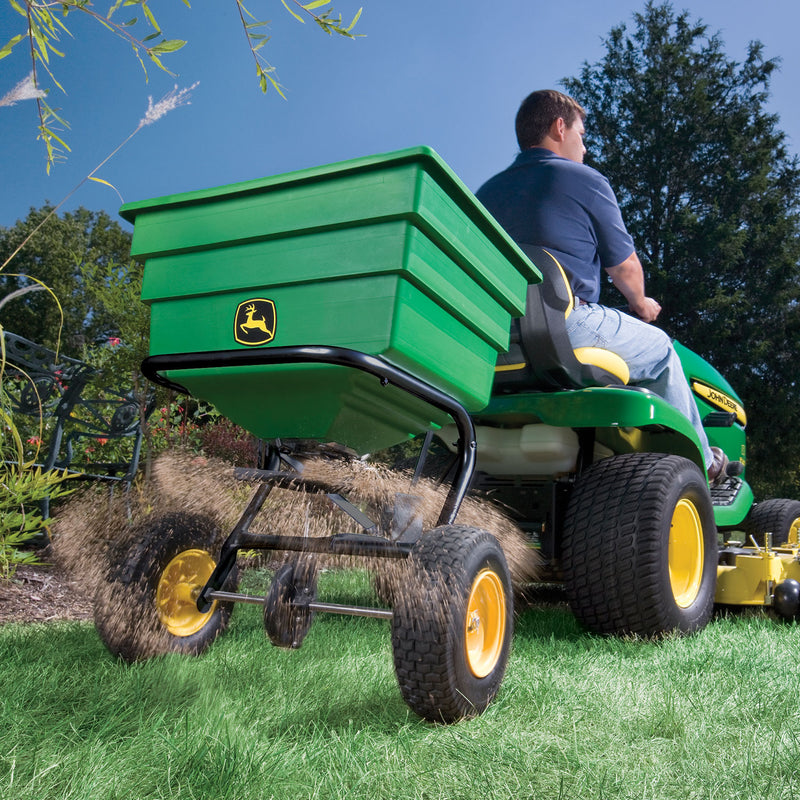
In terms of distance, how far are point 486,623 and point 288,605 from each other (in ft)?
1.63

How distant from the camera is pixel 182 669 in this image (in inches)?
79.4

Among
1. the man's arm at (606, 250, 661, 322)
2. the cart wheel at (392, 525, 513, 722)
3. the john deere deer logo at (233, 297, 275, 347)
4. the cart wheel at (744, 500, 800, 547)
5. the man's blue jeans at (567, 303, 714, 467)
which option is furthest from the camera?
the cart wheel at (744, 500, 800, 547)

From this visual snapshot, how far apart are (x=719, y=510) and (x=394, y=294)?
89.0 inches

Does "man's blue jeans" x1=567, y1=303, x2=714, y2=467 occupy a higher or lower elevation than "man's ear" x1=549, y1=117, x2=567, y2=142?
lower

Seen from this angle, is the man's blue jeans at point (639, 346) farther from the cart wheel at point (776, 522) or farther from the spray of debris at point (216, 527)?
the cart wheel at point (776, 522)

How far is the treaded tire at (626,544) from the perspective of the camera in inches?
95.0

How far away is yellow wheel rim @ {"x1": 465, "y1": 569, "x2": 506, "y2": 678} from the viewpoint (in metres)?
1.82

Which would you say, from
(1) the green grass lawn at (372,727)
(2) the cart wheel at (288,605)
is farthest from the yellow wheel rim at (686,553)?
(2) the cart wheel at (288,605)

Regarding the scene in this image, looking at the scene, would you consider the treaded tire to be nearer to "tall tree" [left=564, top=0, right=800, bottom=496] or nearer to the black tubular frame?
the black tubular frame

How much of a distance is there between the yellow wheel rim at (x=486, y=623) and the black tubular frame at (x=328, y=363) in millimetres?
175

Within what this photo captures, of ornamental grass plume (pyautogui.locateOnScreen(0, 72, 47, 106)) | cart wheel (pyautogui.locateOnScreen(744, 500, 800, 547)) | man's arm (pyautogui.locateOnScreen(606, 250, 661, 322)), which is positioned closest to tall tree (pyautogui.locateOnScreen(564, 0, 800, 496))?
cart wheel (pyautogui.locateOnScreen(744, 500, 800, 547))

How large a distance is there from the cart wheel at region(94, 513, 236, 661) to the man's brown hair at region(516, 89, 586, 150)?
1.83m

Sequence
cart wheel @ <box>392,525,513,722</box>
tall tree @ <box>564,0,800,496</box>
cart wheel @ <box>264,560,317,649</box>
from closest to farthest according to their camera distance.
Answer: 1. cart wheel @ <box>392,525,513,722</box>
2. cart wheel @ <box>264,560,317,649</box>
3. tall tree @ <box>564,0,800,496</box>

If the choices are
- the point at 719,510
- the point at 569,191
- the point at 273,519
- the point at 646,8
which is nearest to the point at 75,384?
the point at 273,519
